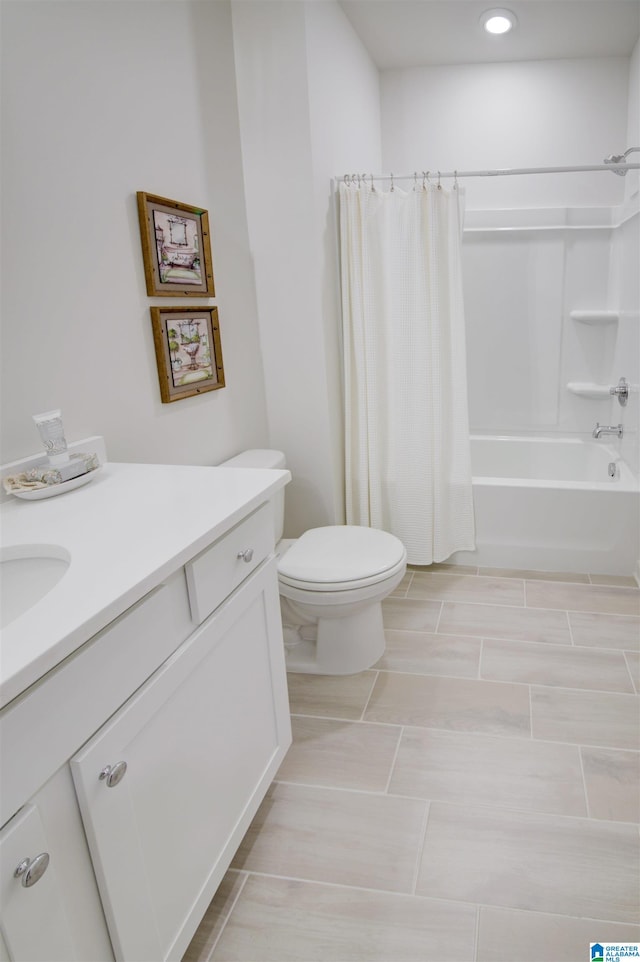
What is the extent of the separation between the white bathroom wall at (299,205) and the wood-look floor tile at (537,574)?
0.77 metres

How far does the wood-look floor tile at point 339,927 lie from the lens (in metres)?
1.31

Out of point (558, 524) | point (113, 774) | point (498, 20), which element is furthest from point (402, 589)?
point (498, 20)

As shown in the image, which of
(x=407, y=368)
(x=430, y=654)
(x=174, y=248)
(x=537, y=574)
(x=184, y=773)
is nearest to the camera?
(x=184, y=773)

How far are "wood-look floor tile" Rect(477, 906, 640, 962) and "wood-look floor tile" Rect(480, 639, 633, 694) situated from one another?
854 millimetres

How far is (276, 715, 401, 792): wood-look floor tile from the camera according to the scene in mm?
1777

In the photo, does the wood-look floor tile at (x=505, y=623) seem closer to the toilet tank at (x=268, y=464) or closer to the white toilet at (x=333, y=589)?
the white toilet at (x=333, y=589)

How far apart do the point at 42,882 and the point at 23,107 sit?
1.49m

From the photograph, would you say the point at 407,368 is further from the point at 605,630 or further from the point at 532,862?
the point at 532,862

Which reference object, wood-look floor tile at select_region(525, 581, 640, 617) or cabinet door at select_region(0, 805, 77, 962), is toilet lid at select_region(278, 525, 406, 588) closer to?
wood-look floor tile at select_region(525, 581, 640, 617)

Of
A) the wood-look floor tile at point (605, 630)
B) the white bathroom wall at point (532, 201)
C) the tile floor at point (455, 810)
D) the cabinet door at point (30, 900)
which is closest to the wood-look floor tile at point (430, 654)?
the tile floor at point (455, 810)

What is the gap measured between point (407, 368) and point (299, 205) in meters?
0.80

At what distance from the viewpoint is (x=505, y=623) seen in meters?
2.52
